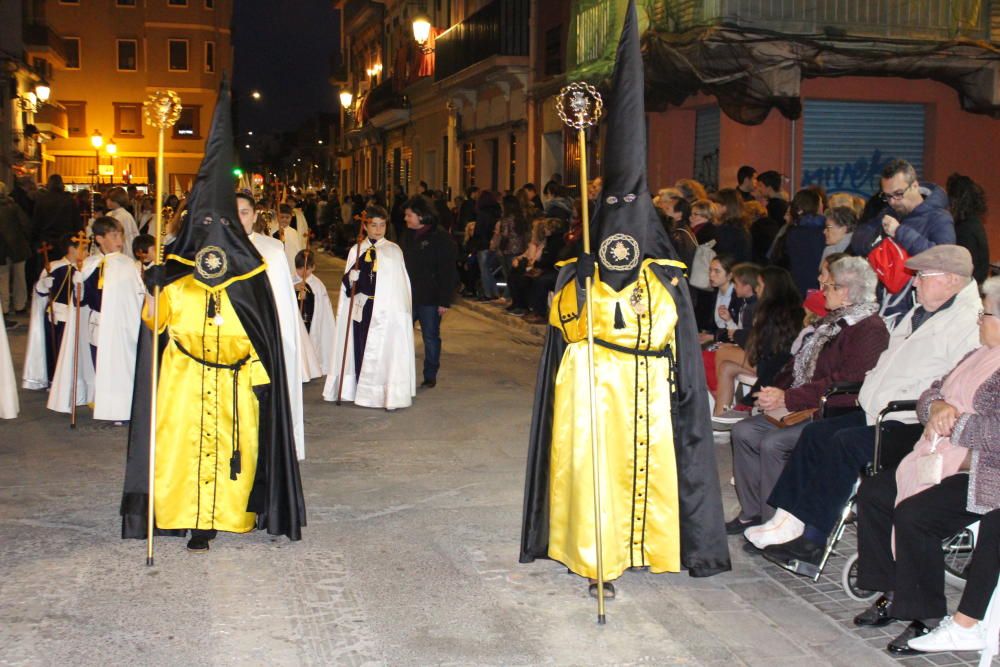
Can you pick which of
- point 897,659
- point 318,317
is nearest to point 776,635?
point 897,659

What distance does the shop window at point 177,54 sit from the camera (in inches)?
2356

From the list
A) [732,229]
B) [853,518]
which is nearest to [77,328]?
[732,229]

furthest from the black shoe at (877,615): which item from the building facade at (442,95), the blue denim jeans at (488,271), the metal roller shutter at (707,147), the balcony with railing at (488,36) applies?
the balcony with railing at (488,36)

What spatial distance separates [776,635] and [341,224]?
1132 inches

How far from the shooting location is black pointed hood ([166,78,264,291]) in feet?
19.8

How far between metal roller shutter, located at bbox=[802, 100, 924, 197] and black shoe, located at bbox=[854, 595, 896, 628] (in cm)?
1175

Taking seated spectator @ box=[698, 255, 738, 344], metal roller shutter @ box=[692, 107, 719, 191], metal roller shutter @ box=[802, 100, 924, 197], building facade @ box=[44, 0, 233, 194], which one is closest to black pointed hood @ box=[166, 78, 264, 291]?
seated spectator @ box=[698, 255, 738, 344]

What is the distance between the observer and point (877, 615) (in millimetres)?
5152

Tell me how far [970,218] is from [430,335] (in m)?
5.17

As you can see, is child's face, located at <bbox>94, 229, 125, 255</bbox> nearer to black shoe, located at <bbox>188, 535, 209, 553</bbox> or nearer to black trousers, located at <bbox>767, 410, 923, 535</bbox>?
black shoe, located at <bbox>188, 535, 209, 553</bbox>

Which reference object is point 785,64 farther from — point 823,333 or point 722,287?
point 823,333

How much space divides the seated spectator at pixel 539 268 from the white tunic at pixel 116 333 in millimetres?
6531

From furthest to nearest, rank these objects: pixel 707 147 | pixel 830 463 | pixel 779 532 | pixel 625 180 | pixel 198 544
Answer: pixel 707 147 < pixel 198 544 < pixel 779 532 < pixel 830 463 < pixel 625 180

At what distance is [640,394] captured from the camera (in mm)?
5531
